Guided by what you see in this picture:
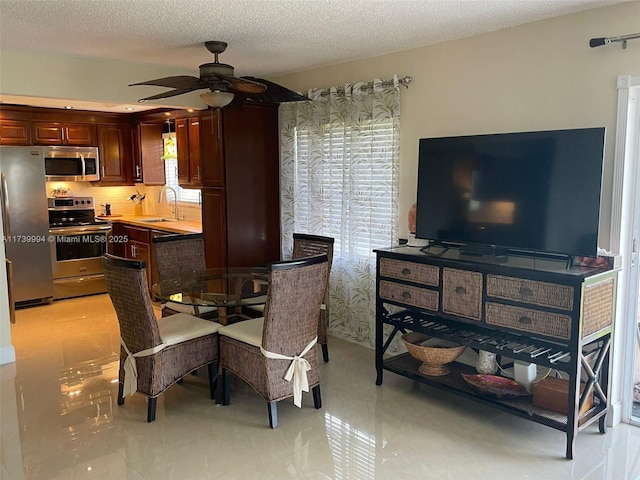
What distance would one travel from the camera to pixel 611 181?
304 centimetres

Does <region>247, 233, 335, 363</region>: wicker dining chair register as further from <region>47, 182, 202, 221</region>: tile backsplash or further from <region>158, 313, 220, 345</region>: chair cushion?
<region>47, 182, 202, 221</region>: tile backsplash

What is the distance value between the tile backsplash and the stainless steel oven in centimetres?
38

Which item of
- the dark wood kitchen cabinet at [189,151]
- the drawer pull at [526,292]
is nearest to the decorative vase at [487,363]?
the drawer pull at [526,292]

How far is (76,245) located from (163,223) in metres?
1.13

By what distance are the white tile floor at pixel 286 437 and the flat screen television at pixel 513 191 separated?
1.10 metres

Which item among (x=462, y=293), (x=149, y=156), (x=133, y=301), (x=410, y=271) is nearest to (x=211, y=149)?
(x=149, y=156)

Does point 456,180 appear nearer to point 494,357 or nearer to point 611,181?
point 611,181

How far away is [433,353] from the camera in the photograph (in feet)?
11.4

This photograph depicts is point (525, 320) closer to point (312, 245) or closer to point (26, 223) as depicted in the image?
point (312, 245)

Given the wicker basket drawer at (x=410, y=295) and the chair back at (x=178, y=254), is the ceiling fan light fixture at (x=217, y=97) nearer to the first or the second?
the chair back at (x=178, y=254)

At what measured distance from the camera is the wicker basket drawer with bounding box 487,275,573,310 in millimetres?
2746

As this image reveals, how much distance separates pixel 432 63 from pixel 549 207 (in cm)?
156

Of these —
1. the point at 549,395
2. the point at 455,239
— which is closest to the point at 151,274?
the point at 455,239

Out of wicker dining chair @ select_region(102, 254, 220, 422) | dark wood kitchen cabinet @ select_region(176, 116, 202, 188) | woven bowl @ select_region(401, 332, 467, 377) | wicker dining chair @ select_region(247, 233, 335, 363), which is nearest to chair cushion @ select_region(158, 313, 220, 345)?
wicker dining chair @ select_region(102, 254, 220, 422)
